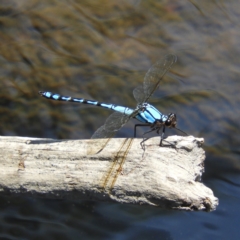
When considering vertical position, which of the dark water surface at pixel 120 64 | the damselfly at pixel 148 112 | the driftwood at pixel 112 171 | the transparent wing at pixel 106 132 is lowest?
→ the driftwood at pixel 112 171

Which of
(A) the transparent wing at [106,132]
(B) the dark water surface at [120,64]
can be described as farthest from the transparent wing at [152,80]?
(B) the dark water surface at [120,64]

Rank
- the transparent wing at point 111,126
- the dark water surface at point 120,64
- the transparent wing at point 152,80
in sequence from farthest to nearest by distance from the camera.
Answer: the dark water surface at point 120,64 < the transparent wing at point 152,80 < the transparent wing at point 111,126

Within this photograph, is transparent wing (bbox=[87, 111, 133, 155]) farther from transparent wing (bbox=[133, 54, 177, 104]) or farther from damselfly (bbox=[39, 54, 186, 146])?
transparent wing (bbox=[133, 54, 177, 104])

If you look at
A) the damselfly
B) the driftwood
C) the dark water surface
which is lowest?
the driftwood

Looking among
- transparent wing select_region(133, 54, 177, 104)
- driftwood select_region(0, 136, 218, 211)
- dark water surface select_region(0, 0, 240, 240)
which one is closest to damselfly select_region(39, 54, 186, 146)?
transparent wing select_region(133, 54, 177, 104)

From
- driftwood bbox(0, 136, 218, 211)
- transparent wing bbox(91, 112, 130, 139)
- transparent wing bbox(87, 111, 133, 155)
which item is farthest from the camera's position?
transparent wing bbox(91, 112, 130, 139)

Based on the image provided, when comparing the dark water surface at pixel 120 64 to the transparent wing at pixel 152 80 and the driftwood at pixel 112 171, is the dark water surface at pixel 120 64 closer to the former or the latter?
the transparent wing at pixel 152 80

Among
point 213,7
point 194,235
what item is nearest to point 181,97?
point 213,7
